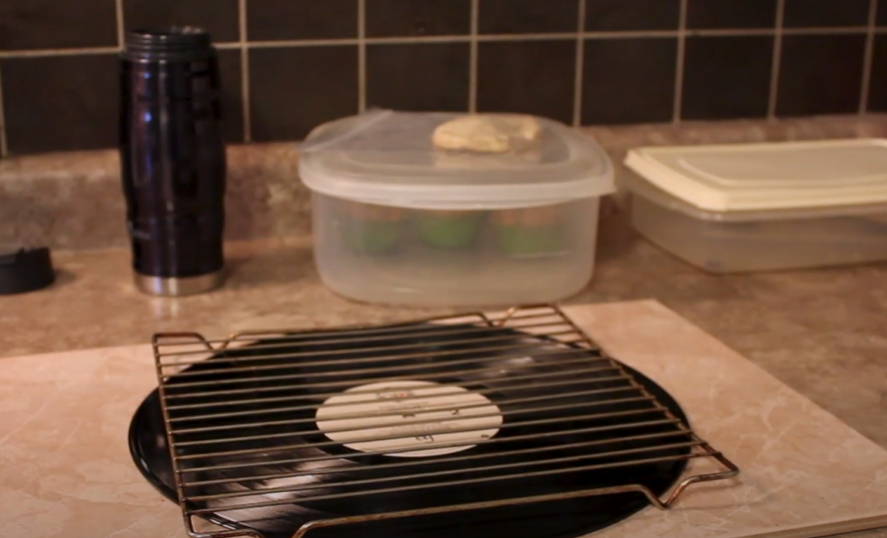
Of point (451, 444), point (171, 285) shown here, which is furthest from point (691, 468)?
point (171, 285)

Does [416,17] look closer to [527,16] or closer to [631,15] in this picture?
[527,16]

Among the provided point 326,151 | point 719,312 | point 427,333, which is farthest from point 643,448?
point 326,151

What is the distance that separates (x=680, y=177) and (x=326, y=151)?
14.4 inches

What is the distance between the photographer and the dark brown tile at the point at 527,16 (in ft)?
3.71

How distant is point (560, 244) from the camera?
3.09ft

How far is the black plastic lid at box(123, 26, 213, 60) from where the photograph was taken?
857 millimetres

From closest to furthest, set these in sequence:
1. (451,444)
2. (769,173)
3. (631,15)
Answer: (451,444)
(769,173)
(631,15)

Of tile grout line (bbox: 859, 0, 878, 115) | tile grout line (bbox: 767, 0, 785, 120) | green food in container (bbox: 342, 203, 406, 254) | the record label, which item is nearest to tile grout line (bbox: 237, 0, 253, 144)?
green food in container (bbox: 342, 203, 406, 254)

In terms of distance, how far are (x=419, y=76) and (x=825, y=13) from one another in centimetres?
53

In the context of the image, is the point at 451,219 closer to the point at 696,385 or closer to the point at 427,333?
the point at 427,333

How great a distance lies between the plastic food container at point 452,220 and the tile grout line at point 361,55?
17cm

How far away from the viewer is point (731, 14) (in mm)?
1218

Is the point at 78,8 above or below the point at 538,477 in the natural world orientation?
above

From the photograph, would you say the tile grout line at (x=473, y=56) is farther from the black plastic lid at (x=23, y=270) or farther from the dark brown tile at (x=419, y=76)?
the black plastic lid at (x=23, y=270)
